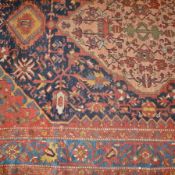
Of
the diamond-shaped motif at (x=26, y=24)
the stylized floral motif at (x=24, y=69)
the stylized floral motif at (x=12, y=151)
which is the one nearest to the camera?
the stylized floral motif at (x=12, y=151)

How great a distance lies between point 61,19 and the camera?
7.20ft

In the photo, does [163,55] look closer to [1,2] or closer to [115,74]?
[115,74]

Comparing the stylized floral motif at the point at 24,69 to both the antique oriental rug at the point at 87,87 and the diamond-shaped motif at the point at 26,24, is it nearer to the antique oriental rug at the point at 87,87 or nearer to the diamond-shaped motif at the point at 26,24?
the antique oriental rug at the point at 87,87

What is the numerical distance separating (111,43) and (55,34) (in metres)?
0.45

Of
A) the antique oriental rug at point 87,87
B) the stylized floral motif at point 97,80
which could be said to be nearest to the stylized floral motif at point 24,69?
the antique oriental rug at point 87,87

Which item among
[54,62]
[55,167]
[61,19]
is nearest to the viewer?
[55,167]

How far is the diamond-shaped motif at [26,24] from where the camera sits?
2127mm

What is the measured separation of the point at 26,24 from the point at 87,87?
0.72 meters

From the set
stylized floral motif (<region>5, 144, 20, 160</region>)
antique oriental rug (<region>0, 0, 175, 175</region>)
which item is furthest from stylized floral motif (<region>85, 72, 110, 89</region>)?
stylized floral motif (<region>5, 144, 20, 160</region>)

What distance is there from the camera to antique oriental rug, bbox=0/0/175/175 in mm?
1834

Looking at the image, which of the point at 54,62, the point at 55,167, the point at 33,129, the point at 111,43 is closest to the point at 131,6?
the point at 111,43

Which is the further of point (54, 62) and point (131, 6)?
point (131, 6)

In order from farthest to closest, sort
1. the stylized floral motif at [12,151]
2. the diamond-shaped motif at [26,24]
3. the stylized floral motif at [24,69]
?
the diamond-shaped motif at [26,24] → the stylized floral motif at [24,69] → the stylized floral motif at [12,151]

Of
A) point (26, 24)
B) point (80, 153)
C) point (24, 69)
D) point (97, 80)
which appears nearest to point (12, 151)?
point (80, 153)
